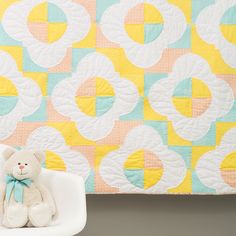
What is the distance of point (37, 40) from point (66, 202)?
0.78 meters

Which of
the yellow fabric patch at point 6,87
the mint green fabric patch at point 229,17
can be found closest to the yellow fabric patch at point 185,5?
the mint green fabric patch at point 229,17

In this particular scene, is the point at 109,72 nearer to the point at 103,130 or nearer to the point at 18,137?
the point at 103,130

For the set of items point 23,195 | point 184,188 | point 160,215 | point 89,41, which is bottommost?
point 160,215

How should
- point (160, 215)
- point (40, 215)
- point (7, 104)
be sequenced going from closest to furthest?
point (40, 215) → point (7, 104) → point (160, 215)

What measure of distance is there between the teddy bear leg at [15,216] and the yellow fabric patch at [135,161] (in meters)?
0.54

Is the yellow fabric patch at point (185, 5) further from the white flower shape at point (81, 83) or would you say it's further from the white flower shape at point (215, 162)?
the white flower shape at point (215, 162)

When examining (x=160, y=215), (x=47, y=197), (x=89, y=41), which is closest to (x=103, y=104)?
(x=89, y=41)

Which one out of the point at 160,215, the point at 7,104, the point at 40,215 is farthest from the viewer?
the point at 160,215

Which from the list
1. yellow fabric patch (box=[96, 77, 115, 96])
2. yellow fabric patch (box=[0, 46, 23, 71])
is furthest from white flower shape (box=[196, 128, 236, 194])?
yellow fabric patch (box=[0, 46, 23, 71])

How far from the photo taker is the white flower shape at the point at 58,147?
1.95 meters

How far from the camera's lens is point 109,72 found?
6.42 ft

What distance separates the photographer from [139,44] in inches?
77.1

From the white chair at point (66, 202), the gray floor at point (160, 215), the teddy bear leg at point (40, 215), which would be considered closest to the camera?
the white chair at point (66, 202)

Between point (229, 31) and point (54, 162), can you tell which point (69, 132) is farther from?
point (229, 31)
